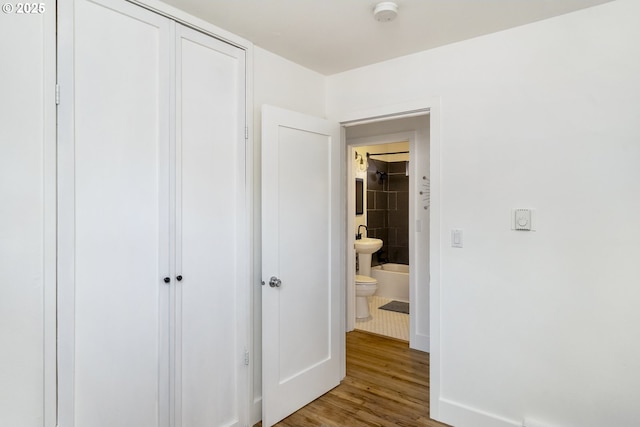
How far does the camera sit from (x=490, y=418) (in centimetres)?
219

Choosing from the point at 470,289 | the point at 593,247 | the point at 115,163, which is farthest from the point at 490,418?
the point at 115,163

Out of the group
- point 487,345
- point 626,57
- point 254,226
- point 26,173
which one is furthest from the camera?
point 254,226

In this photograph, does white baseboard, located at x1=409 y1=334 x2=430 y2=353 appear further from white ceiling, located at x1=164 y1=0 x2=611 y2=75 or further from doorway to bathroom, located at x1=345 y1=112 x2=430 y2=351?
white ceiling, located at x1=164 y1=0 x2=611 y2=75

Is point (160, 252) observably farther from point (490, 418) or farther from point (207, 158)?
point (490, 418)

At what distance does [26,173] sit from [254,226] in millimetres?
1229

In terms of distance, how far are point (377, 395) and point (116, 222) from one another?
7.12 feet

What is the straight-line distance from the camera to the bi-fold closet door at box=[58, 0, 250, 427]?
1.57m

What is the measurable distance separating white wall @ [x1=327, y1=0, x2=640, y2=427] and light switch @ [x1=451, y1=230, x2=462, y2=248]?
0.12ft

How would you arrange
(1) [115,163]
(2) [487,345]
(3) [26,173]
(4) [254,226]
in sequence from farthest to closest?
(4) [254,226]
(2) [487,345]
(1) [115,163]
(3) [26,173]

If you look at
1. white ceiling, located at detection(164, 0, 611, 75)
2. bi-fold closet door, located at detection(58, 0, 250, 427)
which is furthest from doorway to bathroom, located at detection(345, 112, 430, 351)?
bi-fold closet door, located at detection(58, 0, 250, 427)

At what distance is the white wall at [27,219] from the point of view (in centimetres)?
137

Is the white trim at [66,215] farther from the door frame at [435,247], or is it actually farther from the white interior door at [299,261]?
the door frame at [435,247]

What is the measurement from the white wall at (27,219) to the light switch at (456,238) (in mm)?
2152

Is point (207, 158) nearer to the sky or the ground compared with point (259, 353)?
nearer to the sky
